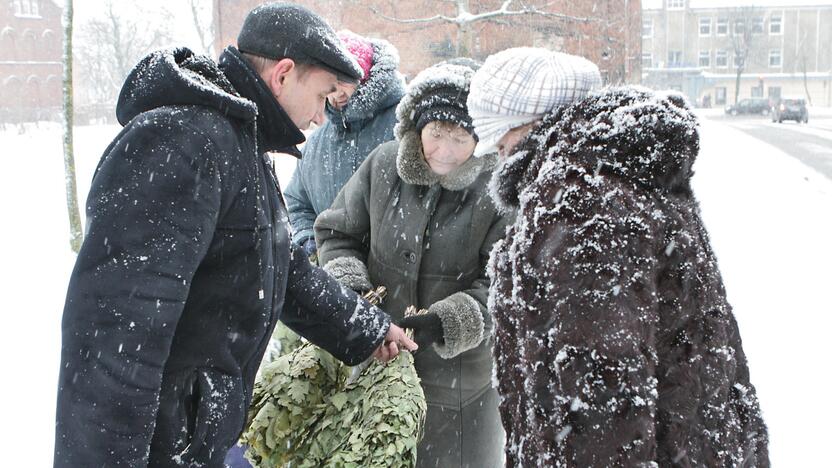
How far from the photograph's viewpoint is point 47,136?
1118 inches

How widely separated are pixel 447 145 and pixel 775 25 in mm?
77855

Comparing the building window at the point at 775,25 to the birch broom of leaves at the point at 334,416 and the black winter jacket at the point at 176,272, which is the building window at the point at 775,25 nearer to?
the birch broom of leaves at the point at 334,416

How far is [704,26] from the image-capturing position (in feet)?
229

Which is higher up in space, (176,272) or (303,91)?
(303,91)

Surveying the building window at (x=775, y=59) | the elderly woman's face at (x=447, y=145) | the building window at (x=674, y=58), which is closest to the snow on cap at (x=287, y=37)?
the elderly woman's face at (x=447, y=145)

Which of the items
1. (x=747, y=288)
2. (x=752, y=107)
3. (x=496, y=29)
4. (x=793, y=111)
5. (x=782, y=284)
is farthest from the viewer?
(x=752, y=107)

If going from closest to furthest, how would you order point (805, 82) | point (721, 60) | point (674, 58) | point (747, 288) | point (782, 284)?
point (747, 288) → point (782, 284) → point (805, 82) → point (721, 60) → point (674, 58)

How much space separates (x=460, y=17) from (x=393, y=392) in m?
13.0

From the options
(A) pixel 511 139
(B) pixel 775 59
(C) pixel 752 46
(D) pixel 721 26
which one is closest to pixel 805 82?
(B) pixel 775 59

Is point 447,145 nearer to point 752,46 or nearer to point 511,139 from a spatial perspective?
point 511,139

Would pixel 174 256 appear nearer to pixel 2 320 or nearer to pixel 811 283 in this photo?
pixel 2 320

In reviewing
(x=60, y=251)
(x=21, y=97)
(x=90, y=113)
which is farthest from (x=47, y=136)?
(x=21, y=97)

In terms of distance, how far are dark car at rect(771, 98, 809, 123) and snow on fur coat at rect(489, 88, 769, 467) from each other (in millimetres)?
43429

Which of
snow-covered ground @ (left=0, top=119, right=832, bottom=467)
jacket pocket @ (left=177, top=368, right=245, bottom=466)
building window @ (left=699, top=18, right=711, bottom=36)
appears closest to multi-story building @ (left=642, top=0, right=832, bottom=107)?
building window @ (left=699, top=18, right=711, bottom=36)
